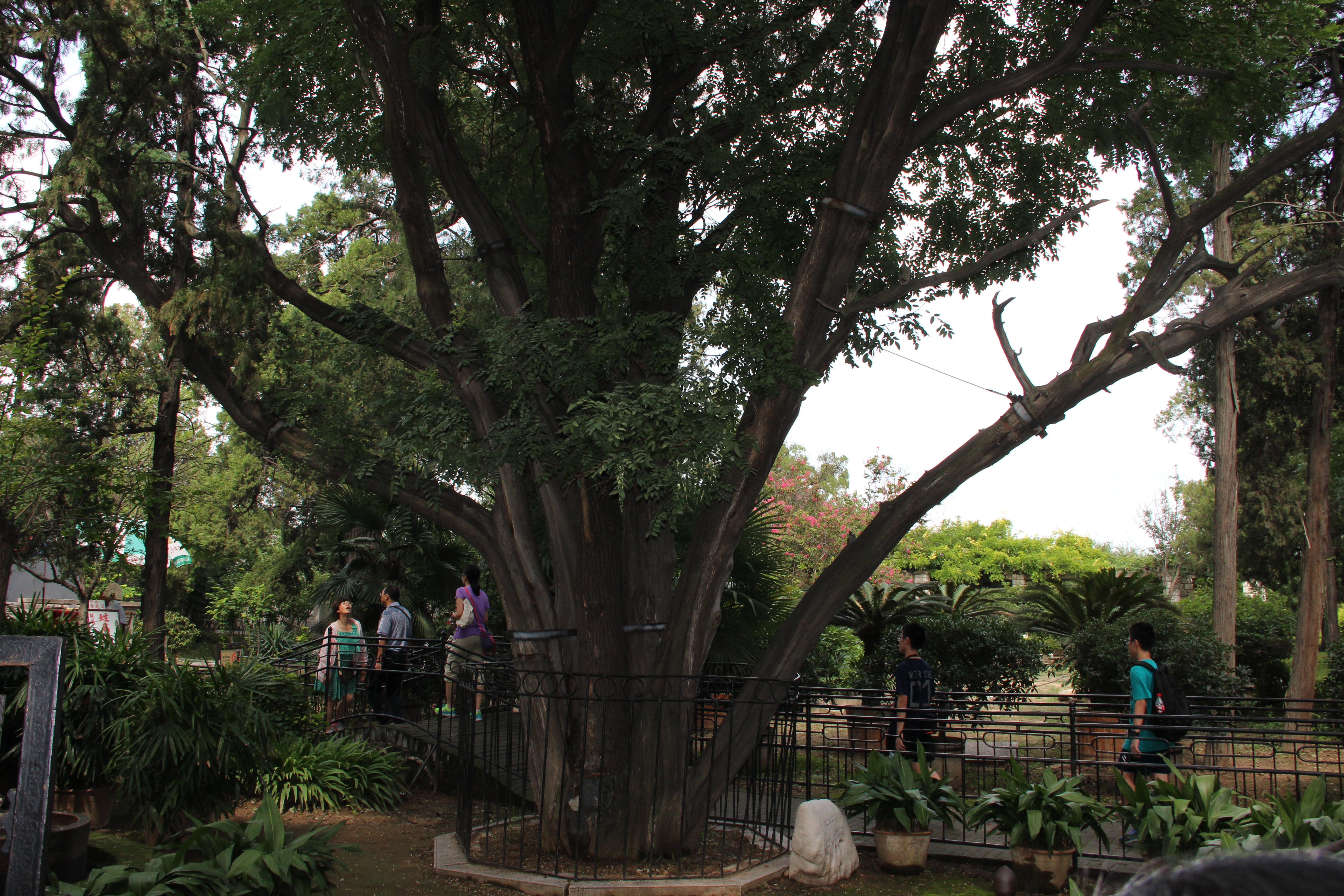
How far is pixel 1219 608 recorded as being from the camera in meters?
15.3

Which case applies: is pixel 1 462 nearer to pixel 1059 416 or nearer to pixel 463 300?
pixel 463 300

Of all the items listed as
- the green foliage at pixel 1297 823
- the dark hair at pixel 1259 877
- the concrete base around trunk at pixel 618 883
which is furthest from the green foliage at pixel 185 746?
the dark hair at pixel 1259 877

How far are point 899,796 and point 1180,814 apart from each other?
6.13 ft

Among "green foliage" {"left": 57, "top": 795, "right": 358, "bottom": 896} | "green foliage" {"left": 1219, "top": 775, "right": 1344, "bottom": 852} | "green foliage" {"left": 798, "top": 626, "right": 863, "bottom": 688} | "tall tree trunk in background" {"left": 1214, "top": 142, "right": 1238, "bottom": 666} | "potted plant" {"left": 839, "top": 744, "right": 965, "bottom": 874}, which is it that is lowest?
"potted plant" {"left": 839, "top": 744, "right": 965, "bottom": 874}

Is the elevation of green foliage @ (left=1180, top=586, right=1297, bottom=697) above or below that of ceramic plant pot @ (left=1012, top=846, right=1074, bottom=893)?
above

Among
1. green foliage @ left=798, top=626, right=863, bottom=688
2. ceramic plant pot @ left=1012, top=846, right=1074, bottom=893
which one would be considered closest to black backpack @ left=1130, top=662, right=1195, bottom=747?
ceramic plant pot @ left=1012, top=846, right=1074, bottom=893

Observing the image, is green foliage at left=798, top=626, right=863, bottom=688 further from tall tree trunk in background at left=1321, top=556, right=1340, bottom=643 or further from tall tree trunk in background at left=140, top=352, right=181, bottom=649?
tall tree trunk in background at left=1321, top=556, right=1340, bottom=643

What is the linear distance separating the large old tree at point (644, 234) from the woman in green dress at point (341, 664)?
2817 millimetres

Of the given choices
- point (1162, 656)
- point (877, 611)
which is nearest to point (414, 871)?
point (877, 611)

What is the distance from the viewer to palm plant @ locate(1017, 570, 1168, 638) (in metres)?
14.8

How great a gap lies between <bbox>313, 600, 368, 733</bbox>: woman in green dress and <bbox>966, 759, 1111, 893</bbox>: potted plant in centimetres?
712

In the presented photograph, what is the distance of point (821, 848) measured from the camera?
674cm

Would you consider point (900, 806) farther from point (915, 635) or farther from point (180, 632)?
point (180, 632)

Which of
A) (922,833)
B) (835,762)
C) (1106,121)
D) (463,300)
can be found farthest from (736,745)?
(463,300)
